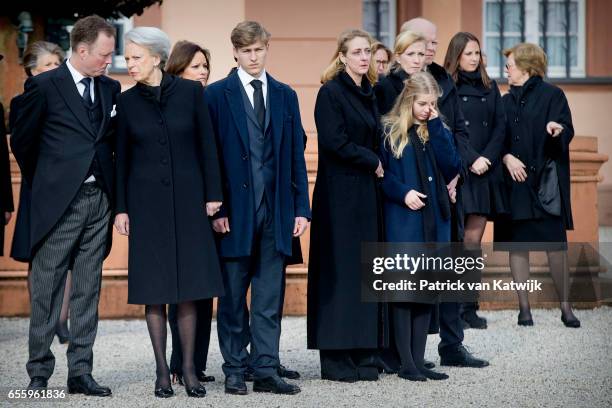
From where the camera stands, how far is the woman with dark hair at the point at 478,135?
929 cm

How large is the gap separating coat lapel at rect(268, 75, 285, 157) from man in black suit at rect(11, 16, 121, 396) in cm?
78

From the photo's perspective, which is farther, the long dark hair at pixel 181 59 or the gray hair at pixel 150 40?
the long dark hair at pixel 181 59

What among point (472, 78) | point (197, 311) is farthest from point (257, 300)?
point (472, 78)

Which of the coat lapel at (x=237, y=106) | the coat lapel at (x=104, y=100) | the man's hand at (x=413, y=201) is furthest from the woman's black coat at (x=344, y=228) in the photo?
the coat lapel at (x=104, y=100)

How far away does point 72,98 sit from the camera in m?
7.00

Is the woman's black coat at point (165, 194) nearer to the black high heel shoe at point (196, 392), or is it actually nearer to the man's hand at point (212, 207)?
the man's hand at point (212, 207)

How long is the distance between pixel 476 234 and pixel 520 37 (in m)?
8.66

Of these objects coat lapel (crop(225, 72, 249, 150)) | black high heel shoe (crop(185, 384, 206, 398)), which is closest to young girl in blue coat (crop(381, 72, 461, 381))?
coat lapel (crop(225, 72, 249, 150))

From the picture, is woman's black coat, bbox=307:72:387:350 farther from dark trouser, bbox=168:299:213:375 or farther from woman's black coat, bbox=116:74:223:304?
woman's black coat, bbox=116:74:223:304

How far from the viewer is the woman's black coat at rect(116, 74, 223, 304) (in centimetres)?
697

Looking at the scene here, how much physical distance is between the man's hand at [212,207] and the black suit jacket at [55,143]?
0.49m

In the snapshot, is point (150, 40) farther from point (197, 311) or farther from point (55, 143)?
point (197, 311)

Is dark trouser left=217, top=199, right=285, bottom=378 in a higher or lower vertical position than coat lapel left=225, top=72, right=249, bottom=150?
lower

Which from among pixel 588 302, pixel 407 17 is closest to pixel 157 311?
pixel 588 302
